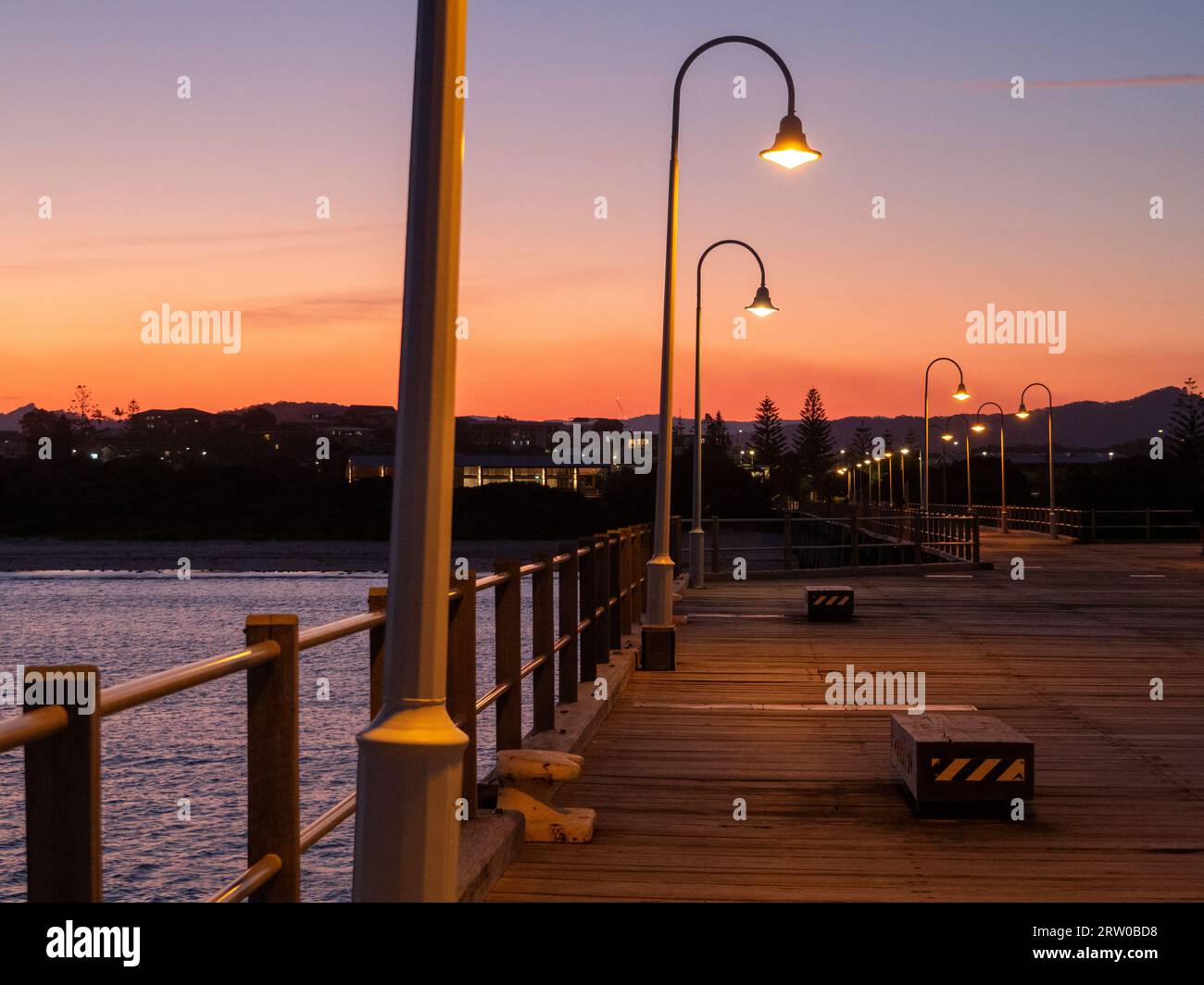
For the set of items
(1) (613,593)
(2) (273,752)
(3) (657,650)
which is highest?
(2) (273,752)

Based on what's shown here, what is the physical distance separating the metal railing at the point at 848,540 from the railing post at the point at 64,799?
23.4 meters


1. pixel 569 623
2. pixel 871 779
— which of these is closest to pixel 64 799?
pixel 871 779

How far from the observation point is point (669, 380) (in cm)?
1656

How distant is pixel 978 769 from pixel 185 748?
25407mm

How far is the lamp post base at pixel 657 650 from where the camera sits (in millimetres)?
15977

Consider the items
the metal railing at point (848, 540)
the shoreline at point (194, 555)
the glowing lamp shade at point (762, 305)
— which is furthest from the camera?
the shoreline at point (194, 555)

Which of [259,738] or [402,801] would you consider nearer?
[259,738]

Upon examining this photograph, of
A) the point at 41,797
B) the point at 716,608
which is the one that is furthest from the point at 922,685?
the point at 41,797

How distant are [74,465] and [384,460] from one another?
Answer: 54.8 metres

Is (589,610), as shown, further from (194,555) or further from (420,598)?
(194,555)

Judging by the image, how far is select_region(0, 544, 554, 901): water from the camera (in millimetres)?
21078

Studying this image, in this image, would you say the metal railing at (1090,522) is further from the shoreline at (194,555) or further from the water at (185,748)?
the shoreline at (194,555)

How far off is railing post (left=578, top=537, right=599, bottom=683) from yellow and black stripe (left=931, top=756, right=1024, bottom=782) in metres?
4.94

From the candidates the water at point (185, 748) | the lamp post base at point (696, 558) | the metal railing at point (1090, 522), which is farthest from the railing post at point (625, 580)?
the metal railing at point (1090, 522)
